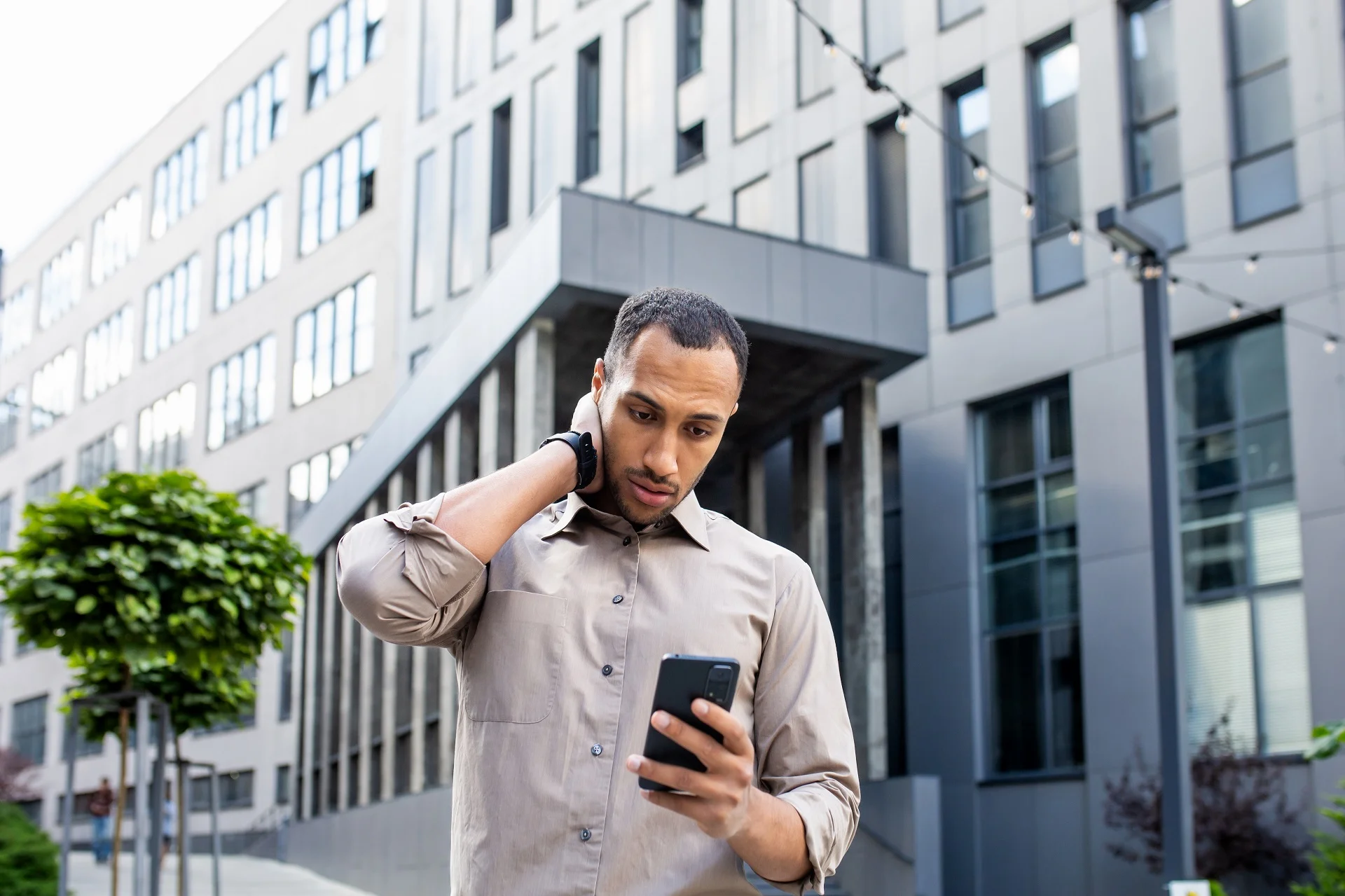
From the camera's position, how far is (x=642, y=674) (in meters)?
2.42

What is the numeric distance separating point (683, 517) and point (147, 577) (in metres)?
8.17

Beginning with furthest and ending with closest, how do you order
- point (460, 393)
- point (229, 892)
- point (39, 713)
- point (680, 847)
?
point (39, 713) → point (229, 892) → point (460, 393) → point (680, 847)

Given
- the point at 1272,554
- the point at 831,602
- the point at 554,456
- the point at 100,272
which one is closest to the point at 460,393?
the point at 831,602

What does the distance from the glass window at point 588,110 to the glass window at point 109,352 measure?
24.1 m

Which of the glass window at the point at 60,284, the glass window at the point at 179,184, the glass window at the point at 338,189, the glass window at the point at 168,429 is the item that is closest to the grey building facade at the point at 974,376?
the glass window at the point at 338,189

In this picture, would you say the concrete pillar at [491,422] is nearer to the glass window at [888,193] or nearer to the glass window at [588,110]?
the glass window at [888,193]

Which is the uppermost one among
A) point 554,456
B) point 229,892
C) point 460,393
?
point 460,393

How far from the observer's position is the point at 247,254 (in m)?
40.6

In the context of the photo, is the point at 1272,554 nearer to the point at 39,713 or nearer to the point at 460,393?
the point at 460,393

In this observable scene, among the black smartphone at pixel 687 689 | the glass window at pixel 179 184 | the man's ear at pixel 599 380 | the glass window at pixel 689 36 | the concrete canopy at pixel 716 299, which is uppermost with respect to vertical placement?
the glass window at pixel 179 184

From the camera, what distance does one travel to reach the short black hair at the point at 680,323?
249 centimetres

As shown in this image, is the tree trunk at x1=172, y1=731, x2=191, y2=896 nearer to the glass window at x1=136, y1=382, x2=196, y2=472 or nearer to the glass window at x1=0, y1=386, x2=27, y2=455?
the glass window at x1=136, y1=382, x2=196, y2=472

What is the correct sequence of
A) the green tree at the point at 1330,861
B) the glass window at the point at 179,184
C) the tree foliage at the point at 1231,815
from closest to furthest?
the green tree at the point at 1330,861
the tree foliage at the point at 1231,815
the glass window at the point at 179,184

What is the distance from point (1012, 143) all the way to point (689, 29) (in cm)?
713
